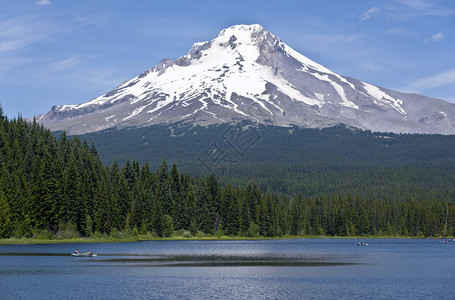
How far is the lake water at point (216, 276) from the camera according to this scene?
70688mm

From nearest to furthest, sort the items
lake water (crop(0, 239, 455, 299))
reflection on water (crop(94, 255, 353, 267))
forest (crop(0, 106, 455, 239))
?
lake water (crop(0, 239, 455, 299)) < reflection on water (crop(94, 255, 353, 267)) < forest (crop(0, 106, 455, 239))

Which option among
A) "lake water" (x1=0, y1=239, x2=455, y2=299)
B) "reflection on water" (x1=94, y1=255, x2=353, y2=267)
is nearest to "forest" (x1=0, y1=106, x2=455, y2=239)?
"lake water" (x1=0, y1=239, x2=455, y2=299)

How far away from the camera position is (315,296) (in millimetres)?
69625

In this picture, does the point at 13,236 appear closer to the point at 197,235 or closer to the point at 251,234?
the point at 197,235

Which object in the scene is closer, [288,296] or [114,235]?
[288,296]

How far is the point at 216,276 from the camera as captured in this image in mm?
87562

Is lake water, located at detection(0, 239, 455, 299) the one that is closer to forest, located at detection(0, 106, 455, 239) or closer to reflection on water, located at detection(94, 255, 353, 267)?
reflection on water, located at detection(94, 255, 353, 267)

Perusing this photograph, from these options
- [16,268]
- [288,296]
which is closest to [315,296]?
[288,296]

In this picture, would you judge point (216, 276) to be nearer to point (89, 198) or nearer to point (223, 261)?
point (223, 261)

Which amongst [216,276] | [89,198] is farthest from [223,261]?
[89,198]

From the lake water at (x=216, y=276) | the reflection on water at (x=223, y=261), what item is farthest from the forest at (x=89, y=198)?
the reflection on water at (x=223, y=261)

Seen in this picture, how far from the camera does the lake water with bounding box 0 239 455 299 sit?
70688 millimetres

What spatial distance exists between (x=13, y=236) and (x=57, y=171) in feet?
61.7

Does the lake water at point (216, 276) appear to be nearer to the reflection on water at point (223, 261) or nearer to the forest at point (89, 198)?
the reflection on water at point (223, 261)
